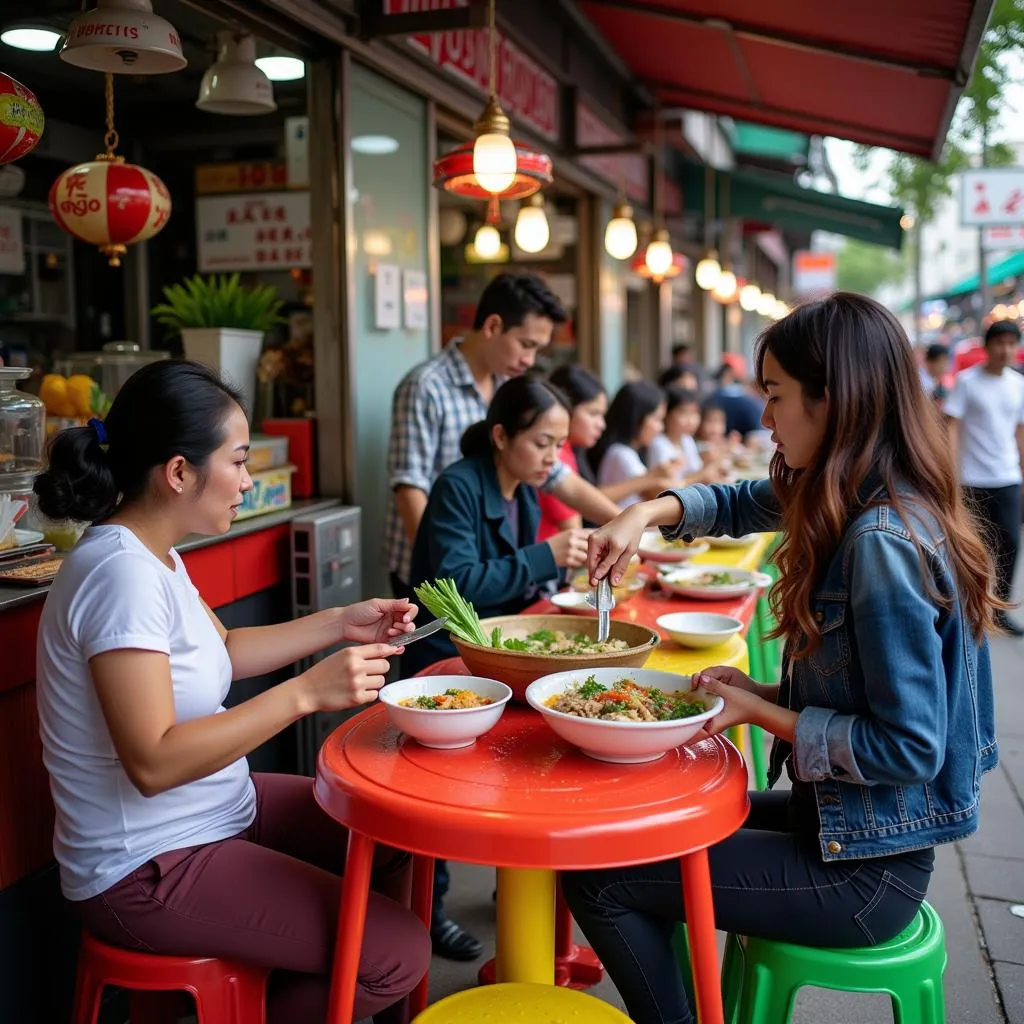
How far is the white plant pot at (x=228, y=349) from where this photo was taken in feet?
14.0

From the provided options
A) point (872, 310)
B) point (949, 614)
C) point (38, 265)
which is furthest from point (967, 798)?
point (38, 265)

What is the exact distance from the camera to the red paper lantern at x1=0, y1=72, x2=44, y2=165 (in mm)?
2789

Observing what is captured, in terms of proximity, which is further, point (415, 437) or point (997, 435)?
point (997, 435)

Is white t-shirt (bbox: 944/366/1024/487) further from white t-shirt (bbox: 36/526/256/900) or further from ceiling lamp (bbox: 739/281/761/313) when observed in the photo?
ceiling lamp (bbox: 739/281/761/313)

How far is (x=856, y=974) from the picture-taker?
2021 millimetres

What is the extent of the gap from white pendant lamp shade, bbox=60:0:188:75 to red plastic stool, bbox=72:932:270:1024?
2475mm

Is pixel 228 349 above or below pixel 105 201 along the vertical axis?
below

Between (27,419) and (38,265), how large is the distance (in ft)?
15.6

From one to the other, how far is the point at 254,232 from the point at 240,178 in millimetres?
357

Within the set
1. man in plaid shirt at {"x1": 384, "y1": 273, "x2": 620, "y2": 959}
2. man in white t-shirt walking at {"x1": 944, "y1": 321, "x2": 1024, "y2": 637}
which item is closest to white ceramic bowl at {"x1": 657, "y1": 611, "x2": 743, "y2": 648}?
man in plaid shirt at {"x1": 384, "y1": 273, "x2": 620, "y2": 959}

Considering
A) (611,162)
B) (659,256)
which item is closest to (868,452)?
(659,256)

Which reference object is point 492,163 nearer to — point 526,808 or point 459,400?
point 459,400

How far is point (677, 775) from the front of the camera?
6.45 ft

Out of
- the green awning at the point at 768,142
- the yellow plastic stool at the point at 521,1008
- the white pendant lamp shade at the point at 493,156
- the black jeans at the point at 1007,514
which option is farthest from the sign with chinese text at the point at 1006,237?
the yellow plastic stool at the point at 521,1008
